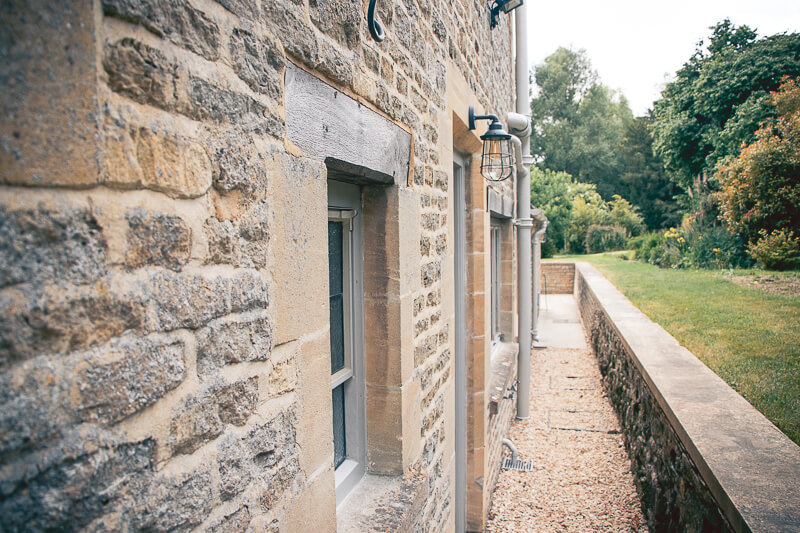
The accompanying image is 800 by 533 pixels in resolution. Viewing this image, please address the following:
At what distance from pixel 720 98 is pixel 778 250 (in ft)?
35.6

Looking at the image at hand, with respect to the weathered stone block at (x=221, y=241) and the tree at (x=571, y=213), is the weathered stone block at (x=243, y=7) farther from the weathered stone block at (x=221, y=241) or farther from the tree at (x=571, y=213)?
the tree at (x=571, y=213)

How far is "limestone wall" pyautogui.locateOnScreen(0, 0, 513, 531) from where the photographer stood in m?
0.73

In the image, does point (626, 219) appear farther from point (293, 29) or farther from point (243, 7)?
point (243, 7)

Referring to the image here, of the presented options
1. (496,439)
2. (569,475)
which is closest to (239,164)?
(496,439)

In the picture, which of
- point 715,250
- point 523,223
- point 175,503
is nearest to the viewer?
point 175,503

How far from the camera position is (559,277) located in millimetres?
21375

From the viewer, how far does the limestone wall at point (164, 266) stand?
0.73m

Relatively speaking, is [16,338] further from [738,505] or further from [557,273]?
[557,273]

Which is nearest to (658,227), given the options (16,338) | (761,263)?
(761,263)

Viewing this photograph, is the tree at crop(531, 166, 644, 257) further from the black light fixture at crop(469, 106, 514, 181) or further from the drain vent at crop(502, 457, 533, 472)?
the black light fixture at crop(469, 106, 514, 181)

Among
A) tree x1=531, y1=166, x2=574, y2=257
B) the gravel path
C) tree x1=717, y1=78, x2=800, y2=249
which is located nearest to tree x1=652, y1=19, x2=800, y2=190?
tree x1=717, y1=78, x2=800, y2=249

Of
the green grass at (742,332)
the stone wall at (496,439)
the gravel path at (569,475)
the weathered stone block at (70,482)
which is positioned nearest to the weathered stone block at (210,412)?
the weathered stone block at (70,482)

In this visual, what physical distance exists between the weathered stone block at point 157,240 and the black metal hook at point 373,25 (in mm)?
1280

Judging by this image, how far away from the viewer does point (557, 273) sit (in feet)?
70.1
